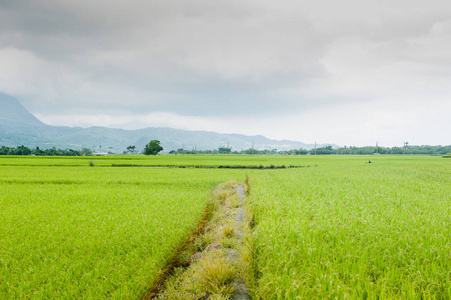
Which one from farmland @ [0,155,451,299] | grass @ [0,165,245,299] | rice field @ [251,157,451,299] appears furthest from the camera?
grass @ [0,165,245,299]

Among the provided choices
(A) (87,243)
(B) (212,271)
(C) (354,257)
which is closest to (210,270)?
(B) (212,271)

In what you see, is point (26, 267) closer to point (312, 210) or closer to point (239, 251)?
point (239, 251)

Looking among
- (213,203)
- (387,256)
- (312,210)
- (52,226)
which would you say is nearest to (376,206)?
(312,210)

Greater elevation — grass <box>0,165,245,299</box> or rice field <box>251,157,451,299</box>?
rice field <box>251,157,451,299</box>

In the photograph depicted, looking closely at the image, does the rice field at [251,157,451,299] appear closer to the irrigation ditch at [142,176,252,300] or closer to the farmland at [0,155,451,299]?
the farmland at [0,155,451,299]

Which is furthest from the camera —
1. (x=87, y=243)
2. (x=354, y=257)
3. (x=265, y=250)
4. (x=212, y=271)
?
(x=87, y=243)

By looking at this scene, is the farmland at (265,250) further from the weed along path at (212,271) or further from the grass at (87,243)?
the weed along path at (212,271)

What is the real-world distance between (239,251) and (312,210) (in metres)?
3.93

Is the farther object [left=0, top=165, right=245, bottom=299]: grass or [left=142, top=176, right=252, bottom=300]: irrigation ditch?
[left=0, top=165, right=245, bottom=299]: grass

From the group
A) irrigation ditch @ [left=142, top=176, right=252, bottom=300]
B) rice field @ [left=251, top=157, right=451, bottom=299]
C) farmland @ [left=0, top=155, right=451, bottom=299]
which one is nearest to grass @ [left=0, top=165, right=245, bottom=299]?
farmland @ [left=0, top=155, right=451, bottom=299]

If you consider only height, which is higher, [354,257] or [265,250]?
[354,257]

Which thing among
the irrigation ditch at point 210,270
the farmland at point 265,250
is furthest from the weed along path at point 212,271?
the farmland at point 265,250

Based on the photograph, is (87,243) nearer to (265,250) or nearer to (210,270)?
(210,270)

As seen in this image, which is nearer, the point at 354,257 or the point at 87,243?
the point at 354,257
